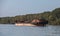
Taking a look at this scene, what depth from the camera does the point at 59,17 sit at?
112 meters

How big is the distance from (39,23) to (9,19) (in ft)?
219

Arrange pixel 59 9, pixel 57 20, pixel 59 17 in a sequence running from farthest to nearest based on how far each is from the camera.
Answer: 1. pixel 59 9
2. pixel 59 17
3. pixel 57 20

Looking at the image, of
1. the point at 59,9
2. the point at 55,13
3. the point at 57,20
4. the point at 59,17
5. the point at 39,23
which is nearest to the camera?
the point at 39,23

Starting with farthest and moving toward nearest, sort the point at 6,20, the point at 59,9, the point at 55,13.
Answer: the point at 6,20
the point at 59,9
the point at 55,13

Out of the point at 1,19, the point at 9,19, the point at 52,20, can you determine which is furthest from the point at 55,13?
the point at 1,19

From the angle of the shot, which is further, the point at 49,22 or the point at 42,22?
the point at 49,22

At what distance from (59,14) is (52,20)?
12305mm

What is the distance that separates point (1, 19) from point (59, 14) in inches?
2249

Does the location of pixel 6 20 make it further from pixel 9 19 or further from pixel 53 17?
pixel 53 17

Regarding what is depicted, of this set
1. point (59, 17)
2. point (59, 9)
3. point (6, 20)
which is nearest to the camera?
point (59, 17)

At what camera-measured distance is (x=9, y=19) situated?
156 m

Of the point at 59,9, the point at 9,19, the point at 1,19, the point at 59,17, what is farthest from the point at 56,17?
the point at 1,19

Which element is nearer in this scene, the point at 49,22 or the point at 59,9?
the point at 49,22

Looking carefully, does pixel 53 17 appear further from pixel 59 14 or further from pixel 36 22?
pixel 36 22
